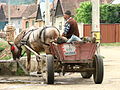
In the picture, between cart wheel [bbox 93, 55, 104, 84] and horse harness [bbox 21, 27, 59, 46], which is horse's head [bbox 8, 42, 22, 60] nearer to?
horse harness [bbox 21, 27, 59, 46]

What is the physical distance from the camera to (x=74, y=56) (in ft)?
42.5

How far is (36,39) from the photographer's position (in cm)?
1553

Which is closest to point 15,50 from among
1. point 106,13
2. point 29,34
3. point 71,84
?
point 29,34

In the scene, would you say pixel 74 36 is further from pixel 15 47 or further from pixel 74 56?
pixel 15 47

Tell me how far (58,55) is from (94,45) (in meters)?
1.02

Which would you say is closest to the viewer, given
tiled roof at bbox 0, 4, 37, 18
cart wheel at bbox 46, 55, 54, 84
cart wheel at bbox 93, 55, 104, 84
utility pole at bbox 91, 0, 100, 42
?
cart wheel at bbox 46, 55, 54, 84

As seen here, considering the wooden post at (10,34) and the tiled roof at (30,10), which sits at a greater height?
the wooden post at (10,34)

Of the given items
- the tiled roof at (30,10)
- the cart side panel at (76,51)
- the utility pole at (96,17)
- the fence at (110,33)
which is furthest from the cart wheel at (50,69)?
the tiled roof at (30,10)

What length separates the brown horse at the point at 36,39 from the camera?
1488cm

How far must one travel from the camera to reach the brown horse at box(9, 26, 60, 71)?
48.8 ft

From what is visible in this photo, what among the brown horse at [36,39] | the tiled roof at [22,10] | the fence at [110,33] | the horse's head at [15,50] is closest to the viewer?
the brown horse at [36,39]

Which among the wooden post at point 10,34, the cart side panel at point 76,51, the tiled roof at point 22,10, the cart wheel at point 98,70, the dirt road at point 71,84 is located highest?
the cart side panel at point 76,51

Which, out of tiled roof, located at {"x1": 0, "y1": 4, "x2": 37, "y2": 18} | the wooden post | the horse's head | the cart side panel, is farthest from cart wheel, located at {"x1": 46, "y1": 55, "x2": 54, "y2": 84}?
tiled roof, located at {"x1": 0, "y1": 4, "x2": 37, "y2": 18}

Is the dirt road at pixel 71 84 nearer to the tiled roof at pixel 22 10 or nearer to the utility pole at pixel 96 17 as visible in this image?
the utility pole at pixel 96 17
